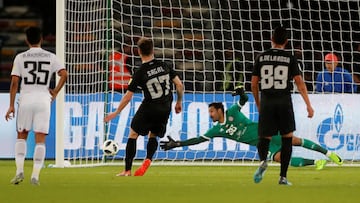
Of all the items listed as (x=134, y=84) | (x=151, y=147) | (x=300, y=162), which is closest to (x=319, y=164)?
(x=300, y=162)

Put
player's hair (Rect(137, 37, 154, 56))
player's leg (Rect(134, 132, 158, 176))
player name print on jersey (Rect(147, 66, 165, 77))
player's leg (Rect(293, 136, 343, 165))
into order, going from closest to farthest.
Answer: player's hair (Rect(137, 37, 154, 56)) < player name print on jersey (Rect(147, 66, 165, 77)) < player's leg (Rect(134, 132, 158, 176)) < player's leg (Rect(293, 136, 343, 165))

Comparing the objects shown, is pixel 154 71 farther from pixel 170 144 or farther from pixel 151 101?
pixel 170 144

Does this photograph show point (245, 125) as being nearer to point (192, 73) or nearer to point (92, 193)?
point (192, 73)

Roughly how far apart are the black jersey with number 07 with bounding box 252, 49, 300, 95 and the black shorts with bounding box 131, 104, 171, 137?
6.90ft

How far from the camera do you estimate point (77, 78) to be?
17922 millimetres

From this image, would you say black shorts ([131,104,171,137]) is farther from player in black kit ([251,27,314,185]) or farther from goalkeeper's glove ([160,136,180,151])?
goalkeeper's glove ([160,136,180,151])

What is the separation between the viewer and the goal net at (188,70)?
17.9 m

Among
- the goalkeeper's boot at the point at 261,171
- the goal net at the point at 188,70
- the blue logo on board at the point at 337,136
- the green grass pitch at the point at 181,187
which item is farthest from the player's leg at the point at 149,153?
the blue logo on board at the point at 337,136

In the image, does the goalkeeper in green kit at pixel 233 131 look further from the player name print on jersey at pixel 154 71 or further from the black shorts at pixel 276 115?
the black shorts at pixel 276 115

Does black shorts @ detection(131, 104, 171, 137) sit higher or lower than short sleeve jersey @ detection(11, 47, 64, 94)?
lower

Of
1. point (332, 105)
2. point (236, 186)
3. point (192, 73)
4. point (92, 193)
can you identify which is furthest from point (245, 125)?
point (92, 193)

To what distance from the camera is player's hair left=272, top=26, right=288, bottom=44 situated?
1213cm

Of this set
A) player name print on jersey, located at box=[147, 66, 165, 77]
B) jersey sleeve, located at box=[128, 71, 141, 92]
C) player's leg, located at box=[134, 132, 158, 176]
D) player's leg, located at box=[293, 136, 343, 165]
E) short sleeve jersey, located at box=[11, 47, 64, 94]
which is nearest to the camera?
short sleeve jersey, located at box=[11, 47, 64, 94]

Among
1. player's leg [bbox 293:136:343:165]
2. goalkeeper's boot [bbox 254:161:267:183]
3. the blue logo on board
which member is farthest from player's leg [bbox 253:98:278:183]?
the blue logo on board
